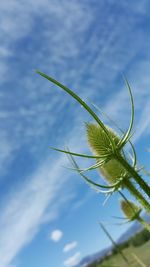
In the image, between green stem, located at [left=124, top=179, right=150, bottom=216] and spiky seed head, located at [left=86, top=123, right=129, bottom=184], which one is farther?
spiky seed head, located at [left=86, top=123, right=129, bottom=184]

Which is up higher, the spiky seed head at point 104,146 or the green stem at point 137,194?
the spiky seed head at point 104,146

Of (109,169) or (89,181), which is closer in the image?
(89,181)

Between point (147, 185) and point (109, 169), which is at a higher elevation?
point (109, 169)

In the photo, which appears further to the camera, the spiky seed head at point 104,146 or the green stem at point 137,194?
the spiky seed head at point 104,146

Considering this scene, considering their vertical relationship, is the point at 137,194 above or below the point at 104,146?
below

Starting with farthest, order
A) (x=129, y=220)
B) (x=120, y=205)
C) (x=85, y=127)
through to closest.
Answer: (x=120, y=205) → (x=129, y=220) → (x=85, y=127)

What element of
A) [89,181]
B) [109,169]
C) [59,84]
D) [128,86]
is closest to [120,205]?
[109,169]

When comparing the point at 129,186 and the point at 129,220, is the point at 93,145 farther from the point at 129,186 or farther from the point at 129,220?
the point at 129,220

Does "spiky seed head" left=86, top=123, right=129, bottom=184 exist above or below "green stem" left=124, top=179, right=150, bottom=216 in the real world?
above
